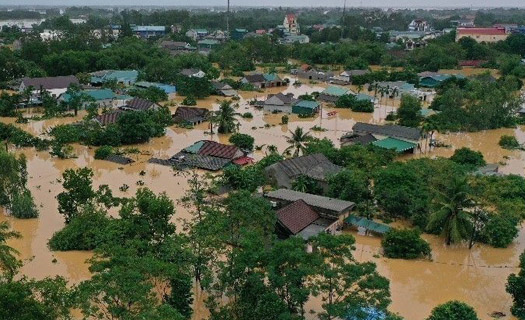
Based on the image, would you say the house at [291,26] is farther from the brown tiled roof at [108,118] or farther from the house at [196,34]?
the brown tiled roof at [108,118]

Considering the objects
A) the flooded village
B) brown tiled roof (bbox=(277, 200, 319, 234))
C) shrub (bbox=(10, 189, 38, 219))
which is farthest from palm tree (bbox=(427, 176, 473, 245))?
shrub (bbox=(10, 189, 38, 219))

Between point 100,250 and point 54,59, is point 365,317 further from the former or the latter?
point 54,59

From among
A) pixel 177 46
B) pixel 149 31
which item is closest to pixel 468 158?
pixel 177 46

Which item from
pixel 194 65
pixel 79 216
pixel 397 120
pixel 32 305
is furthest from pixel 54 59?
pixel 32 305

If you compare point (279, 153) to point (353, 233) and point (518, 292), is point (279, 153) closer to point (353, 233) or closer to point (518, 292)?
point (353, 233)

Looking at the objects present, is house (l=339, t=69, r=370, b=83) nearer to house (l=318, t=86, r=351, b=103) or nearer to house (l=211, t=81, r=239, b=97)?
house (l=318, t=86, r=351, b=103)

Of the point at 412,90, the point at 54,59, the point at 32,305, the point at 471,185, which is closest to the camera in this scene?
the point at 32,305

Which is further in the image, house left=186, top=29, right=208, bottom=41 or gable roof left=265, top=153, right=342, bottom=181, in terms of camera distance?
house left=186, top=29, right=208, bottom=41
